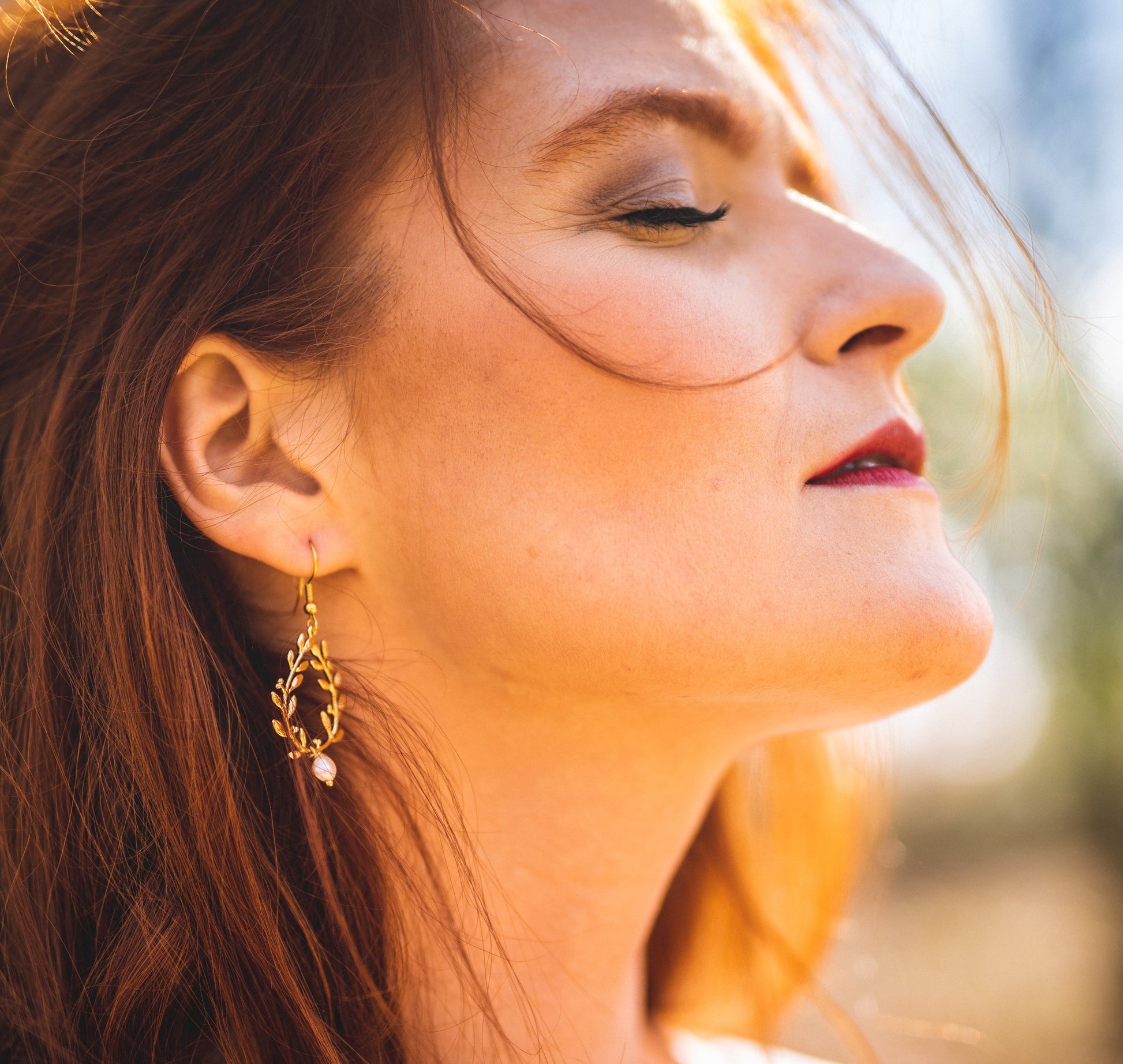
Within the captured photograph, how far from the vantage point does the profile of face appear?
1323 mm

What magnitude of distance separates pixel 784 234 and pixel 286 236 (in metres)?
0.80

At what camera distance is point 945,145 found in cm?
176

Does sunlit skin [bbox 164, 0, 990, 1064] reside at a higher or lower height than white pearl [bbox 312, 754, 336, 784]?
higher

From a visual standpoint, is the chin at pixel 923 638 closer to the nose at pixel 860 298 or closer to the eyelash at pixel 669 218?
the nose at pixel 860 298

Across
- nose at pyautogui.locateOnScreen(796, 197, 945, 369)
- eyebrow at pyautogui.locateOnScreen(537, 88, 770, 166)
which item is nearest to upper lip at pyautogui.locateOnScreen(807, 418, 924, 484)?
nose at pyautogui.locateOnScreen(796, 197, 945, 369)

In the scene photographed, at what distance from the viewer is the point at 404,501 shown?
141 centimetres

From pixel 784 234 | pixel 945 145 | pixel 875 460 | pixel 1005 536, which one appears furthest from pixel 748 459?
pixel 1005 536

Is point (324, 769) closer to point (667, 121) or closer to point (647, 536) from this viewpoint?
point (647, 536)

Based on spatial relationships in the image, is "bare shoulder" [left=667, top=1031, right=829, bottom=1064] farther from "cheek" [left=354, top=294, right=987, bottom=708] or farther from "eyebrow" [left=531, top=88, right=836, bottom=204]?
"eyebrow" [left=531, top=88, right=836, bottom=204]

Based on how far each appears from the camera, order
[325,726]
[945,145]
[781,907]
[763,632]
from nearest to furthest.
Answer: [763,632] < [325,726] < [945,145] < [781,907]

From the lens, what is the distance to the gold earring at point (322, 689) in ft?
4.60

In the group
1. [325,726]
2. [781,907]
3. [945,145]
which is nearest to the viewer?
[325,726]

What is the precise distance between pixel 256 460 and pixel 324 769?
1.65 ft

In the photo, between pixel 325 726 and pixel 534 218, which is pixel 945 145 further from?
pixel 325 726
